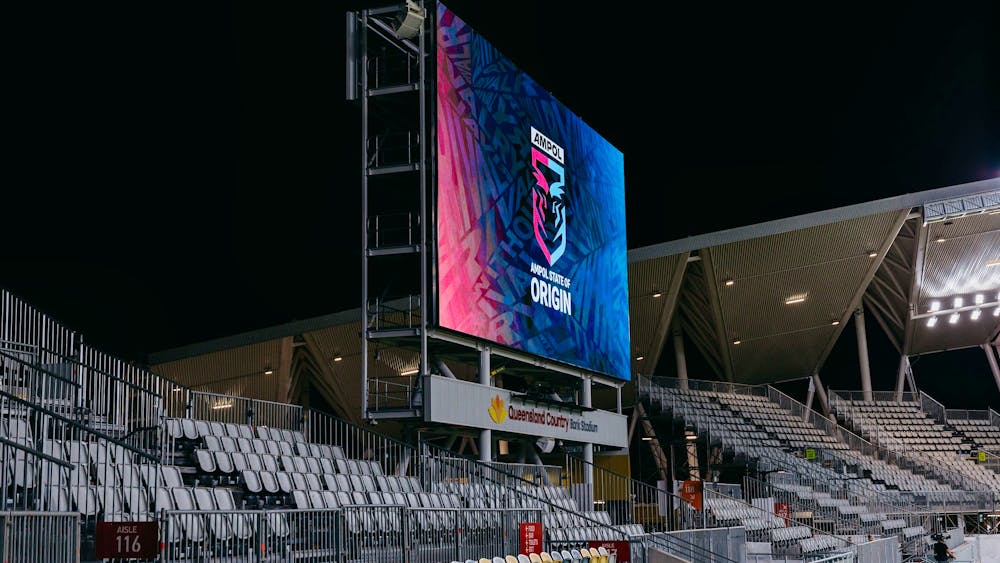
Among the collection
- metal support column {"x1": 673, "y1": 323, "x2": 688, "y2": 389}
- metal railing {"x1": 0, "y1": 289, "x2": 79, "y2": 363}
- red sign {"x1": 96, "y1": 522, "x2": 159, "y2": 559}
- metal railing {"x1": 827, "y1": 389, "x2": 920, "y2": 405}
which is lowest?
red sign {"x1": 96, "y1": 522, "x2": 159, "y2": 559}

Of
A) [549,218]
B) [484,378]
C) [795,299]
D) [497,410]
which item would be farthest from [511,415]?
[795,299]

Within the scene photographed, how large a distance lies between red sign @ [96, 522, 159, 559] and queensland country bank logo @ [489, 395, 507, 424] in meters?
13.3

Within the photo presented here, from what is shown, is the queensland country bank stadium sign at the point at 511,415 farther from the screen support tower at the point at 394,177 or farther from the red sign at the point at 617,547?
the red sign at the point at 617,547

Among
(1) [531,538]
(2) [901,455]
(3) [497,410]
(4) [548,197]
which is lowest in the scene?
(1) [531,538]

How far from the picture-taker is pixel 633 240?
2194 inches

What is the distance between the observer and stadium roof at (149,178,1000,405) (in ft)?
138

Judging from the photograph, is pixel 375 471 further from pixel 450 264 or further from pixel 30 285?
pixel 30 285

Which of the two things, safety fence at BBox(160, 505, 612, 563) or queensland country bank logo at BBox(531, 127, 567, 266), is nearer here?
safety fence at BBox(160, 505, 612, 563)

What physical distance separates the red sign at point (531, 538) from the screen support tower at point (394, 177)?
14.0 feet

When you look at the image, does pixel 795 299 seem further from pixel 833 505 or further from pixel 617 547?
pixel 617 547

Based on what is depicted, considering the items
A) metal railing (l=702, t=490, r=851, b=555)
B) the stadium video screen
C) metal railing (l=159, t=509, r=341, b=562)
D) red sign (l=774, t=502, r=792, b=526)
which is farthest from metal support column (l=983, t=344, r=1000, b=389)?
metal railing (l=159, t=509, r=341, b=562)

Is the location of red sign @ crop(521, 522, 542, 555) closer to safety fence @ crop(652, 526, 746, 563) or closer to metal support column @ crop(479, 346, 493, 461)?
metal support column @ crop(479, 346, 493, 461)

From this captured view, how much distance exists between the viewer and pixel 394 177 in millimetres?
23312

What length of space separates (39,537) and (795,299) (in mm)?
40351
